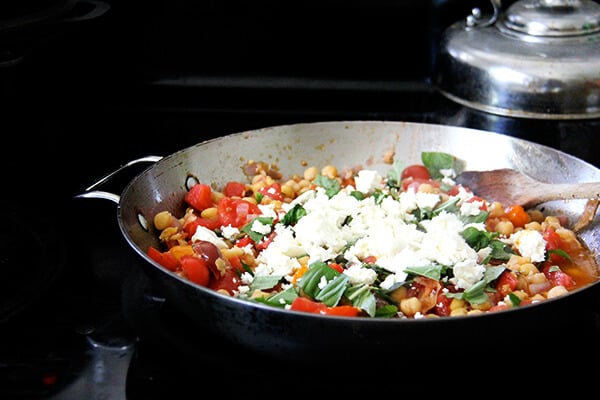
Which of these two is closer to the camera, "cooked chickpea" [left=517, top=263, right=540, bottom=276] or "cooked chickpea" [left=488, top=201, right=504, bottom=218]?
"cooked chickpea" [left=517, top=263, right=540, bottom=276]

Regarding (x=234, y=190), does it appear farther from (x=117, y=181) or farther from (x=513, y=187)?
(x=513, y=187)

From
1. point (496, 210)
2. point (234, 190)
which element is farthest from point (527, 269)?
point (234, 190)

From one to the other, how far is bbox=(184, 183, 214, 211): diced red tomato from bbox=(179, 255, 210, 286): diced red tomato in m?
0.26

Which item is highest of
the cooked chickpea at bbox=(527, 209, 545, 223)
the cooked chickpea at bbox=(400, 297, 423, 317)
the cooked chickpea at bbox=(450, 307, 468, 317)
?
the cooked chickpea at bbox=(400, 297, 423, 317)

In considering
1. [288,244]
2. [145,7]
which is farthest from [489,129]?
[145,7]

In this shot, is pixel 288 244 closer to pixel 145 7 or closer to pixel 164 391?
pixel 164 391

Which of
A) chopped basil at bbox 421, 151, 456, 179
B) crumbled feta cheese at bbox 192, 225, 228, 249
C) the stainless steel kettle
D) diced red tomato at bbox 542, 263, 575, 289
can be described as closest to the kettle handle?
the stainless steel kettle

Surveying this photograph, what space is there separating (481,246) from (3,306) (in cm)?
77

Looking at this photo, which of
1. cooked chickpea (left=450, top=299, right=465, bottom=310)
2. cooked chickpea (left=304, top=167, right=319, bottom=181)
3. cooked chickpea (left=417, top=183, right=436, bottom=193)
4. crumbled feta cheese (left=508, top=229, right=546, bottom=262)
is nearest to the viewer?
cooked chickpea (left=450, top=299, right=465, bottom=310)

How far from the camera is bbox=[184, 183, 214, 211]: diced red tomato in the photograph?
149 cm

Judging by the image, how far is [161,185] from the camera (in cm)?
146

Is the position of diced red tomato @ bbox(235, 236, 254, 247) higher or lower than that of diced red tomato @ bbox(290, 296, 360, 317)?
lower

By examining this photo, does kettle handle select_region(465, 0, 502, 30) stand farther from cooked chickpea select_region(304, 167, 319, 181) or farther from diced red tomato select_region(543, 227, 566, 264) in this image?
diced red tomato select_region(543, 227, 566, 264)

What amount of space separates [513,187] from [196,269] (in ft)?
→ 2.13
